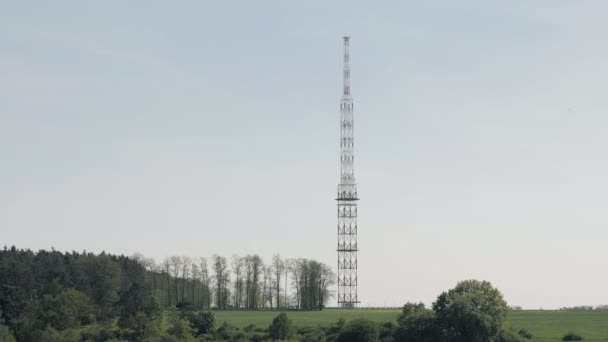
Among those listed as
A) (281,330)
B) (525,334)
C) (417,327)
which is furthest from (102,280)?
(525,334)

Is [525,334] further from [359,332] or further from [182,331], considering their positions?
[182,331]

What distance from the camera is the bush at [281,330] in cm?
12050

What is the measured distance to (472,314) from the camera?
115 meters

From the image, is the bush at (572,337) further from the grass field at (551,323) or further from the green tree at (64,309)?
the green tree at (64,309)

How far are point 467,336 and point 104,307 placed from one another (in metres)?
75.8

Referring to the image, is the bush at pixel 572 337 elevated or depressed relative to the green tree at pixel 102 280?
depressed

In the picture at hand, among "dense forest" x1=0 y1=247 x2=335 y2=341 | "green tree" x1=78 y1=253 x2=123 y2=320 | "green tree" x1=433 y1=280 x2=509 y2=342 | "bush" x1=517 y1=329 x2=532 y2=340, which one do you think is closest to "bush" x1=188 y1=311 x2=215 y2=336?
"dense forest" x1=0 y1=247 x2=335 y2=341

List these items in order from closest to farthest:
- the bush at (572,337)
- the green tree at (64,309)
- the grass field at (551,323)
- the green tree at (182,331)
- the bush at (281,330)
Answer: the bush at (572,337) < the grass field at (551,323) < the bush at (281,330) < the green tree at (182,331) < the green tree at (64,309)

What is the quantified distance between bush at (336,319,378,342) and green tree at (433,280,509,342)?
343 inches

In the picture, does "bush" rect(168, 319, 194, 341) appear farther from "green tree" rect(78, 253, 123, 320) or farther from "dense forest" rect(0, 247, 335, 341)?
"green tree" rect(78, 253, 123, 320)

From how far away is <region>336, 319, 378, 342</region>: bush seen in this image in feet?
390

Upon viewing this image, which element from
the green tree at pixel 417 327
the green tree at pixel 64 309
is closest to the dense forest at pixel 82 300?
the green tree at pixel 64 309

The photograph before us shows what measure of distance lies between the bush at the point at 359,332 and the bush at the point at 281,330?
6578mm

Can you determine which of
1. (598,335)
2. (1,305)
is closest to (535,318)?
(598,335)
